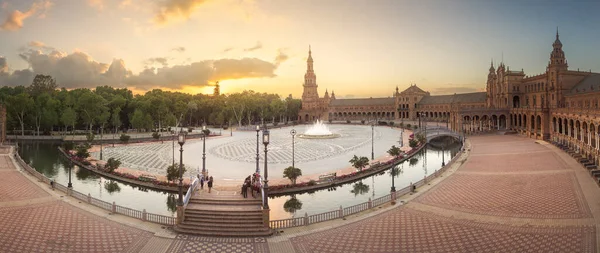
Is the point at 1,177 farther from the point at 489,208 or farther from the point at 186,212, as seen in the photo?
the point at 489,208

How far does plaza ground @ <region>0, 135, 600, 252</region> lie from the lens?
16.5 meters

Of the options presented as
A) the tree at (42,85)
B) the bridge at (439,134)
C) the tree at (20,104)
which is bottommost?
the bridge at (439,134)

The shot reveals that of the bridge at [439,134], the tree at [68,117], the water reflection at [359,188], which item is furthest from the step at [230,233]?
the tree at [68,117]

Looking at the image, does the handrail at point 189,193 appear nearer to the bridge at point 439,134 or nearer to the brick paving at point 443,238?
the brick paving at point 443,238

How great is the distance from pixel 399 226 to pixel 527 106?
66060 mm

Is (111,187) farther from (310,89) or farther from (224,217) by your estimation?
(310,89)

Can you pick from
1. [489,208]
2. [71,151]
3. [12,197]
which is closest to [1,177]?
[12,197]

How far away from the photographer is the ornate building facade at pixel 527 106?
4672 centimetres

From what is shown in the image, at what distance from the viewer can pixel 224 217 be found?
1936cm

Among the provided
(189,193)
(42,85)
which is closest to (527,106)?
(189,193)

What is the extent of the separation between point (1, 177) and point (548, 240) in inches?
1556

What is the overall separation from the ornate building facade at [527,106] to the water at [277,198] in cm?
1792

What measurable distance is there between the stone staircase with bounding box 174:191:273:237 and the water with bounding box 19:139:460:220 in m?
3.60

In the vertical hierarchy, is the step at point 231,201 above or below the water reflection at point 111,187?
above
